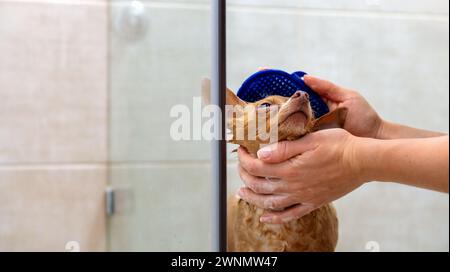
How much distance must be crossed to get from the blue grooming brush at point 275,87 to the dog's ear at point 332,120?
14mm

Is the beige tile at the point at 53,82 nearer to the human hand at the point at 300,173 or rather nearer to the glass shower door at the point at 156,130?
the glass shower door at the point at 156,130

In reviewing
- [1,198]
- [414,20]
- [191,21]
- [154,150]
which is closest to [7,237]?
[1,198]

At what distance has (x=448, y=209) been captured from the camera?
3.19ft

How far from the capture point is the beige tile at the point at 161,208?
0.74 meters

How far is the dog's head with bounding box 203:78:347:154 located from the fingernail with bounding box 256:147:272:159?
12 mm

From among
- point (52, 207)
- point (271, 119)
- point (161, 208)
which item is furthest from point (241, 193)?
point (52, 207)

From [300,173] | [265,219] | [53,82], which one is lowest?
[265,219]

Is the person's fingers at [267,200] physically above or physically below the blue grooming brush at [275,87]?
below

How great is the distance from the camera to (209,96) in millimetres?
661

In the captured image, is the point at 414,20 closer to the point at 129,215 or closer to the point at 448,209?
the point at 448,209

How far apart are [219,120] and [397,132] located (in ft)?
1.10

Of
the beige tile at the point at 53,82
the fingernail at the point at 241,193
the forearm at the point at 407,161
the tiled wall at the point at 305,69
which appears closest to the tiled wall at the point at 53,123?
the beige tile at the point at 53,82

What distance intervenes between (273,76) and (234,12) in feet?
0.98

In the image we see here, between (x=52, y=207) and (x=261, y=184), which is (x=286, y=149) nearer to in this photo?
(x=261, y=184)
